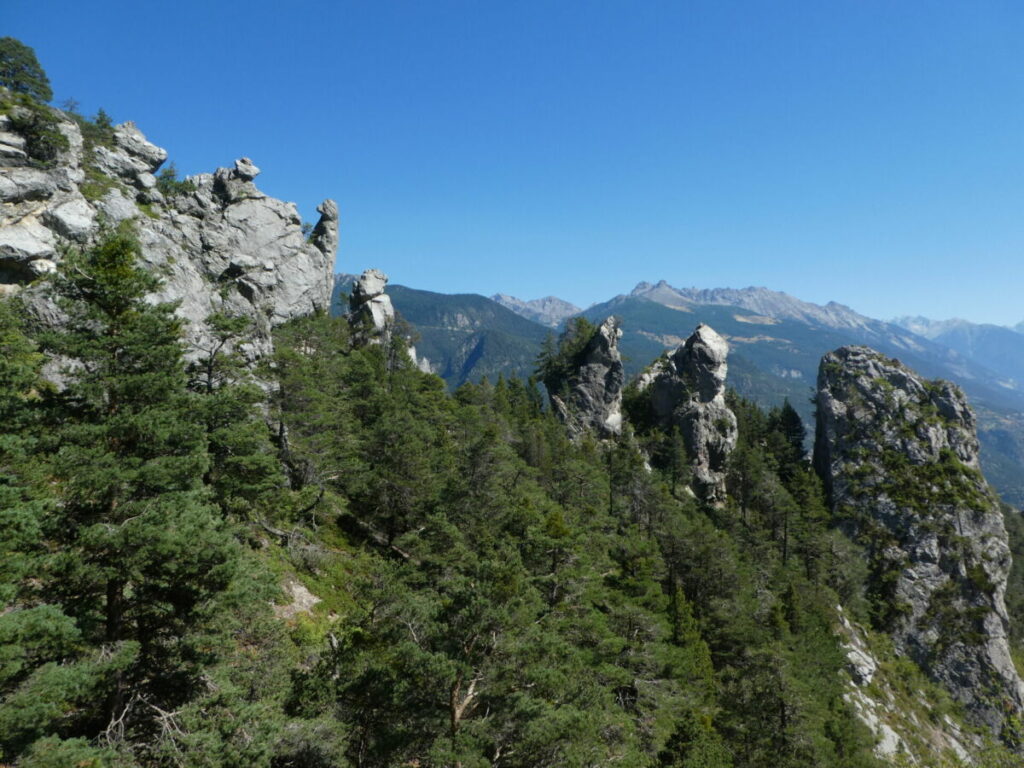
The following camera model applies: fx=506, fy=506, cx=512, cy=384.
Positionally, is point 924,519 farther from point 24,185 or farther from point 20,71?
point 20,71

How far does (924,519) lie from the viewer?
68688mm

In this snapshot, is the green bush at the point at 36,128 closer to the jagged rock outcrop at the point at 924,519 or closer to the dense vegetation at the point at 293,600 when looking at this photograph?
the dense vegetation at the point at 293,600

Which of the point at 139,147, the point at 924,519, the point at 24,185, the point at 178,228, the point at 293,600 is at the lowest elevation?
the point at 924,519

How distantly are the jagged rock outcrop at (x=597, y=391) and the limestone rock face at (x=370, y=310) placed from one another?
29.6m

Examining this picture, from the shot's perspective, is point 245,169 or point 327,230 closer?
point 245,169

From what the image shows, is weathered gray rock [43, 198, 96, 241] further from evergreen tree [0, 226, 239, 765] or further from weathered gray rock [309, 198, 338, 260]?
evergreen tree [0, 226, 239, 765]

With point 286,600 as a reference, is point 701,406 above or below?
above

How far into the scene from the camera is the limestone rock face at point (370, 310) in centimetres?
7400

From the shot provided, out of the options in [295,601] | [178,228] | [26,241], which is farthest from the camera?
[178,228]

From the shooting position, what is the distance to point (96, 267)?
12.8 metres

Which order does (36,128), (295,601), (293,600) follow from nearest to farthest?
(293,600) → (295,601) → (36,128)

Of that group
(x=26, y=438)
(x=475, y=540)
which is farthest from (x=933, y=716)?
(x=26, y=438)

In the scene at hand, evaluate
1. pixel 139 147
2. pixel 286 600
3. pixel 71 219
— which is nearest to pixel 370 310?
pixel 139 147

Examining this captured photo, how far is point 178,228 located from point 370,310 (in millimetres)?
27157
